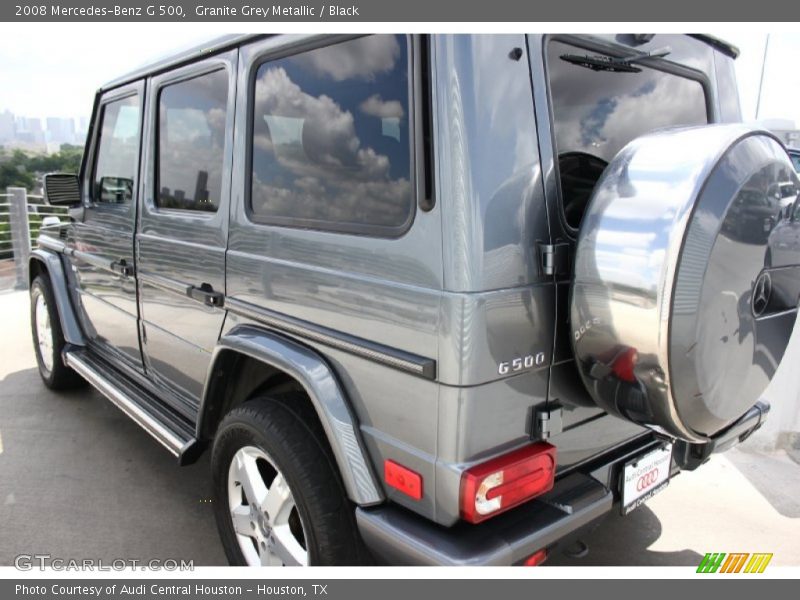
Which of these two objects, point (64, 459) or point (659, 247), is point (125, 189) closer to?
point (64, 459)

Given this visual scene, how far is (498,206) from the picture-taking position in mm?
1557

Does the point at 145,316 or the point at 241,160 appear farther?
the point at 145,316

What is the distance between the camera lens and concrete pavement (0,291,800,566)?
267 centimetres

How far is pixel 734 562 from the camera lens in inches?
100

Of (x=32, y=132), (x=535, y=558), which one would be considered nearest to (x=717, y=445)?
(x=535, y=558)

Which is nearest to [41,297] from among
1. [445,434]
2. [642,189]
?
[445,434]

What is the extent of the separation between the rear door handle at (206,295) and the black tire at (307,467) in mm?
457

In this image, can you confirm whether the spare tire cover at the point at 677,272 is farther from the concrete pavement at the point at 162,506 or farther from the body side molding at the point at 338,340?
the concrete pavement at the point at 162,506

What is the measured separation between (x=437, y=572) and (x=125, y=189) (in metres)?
2.66

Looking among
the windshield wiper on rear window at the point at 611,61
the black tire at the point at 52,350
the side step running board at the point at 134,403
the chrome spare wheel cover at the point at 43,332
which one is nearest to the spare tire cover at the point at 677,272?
the windshield wiper on rear window at the point at 611,61

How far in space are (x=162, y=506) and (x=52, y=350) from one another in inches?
78.7

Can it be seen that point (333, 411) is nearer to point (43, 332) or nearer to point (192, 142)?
point (192, 142)

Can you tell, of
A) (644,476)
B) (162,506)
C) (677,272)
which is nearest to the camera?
(677,272)

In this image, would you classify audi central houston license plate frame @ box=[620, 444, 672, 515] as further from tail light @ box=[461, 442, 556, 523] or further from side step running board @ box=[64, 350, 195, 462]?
side step running board @ box=[64, 350, 195, 462]
